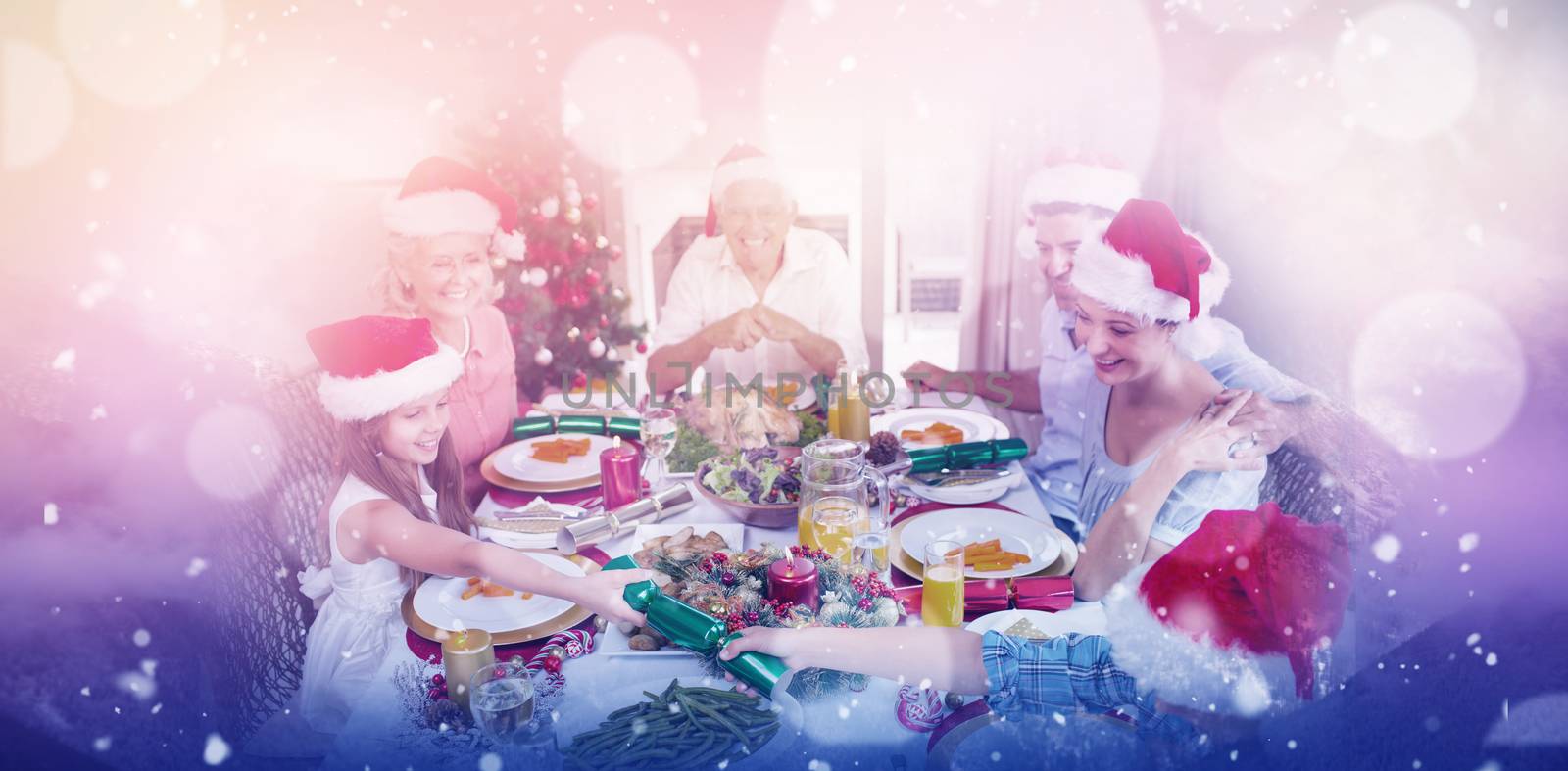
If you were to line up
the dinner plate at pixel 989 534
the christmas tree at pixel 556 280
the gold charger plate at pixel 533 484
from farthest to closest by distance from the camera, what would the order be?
the christmas tree at pixel 556 280, the gold charger plate at pixel 533 484, the dinner plate at pixel 989 534

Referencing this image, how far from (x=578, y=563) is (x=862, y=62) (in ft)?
6.82

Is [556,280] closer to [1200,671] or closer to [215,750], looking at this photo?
[215,750]

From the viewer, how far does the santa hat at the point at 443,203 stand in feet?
6.04

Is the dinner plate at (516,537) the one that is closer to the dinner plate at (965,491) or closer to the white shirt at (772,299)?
the dinner plate at (965,491)

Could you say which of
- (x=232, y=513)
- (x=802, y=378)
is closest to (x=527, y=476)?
(x=232, y=513)

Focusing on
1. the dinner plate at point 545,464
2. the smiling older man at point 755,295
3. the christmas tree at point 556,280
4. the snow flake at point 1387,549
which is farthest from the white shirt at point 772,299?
the snow flake at point 1387,549

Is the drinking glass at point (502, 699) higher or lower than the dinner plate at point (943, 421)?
lower

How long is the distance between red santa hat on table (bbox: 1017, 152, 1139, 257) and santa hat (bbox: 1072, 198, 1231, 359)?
0.66 m

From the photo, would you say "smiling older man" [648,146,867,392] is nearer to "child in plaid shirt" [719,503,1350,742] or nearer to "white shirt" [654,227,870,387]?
"white shirt" [654,227,870,387]

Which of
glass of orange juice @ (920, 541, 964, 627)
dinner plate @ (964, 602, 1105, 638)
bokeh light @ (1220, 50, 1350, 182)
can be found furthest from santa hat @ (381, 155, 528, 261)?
bokeh light @ (1220, 50, 1350, 182)

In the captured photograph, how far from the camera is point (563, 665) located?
1.31m

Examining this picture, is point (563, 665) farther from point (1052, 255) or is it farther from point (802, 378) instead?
point (1052, 255)

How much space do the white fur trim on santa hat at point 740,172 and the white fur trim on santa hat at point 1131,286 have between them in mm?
1152

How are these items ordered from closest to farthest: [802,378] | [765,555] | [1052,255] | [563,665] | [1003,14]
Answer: [563,665] < [765,555] < [1052,255] < [802,378] < [1003,14]
